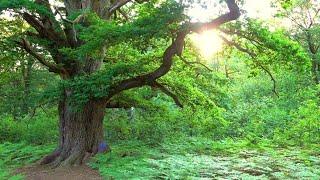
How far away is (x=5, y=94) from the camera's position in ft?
76.4

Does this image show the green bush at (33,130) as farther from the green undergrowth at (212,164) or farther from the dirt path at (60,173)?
the green undergrowth at (212,164)

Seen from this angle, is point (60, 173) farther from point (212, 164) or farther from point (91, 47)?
point (212, 164)

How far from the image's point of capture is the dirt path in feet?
34.9

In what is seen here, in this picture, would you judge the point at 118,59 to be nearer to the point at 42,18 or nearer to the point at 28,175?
the point at 42,18

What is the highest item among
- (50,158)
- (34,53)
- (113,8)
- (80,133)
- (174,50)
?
(113,8)

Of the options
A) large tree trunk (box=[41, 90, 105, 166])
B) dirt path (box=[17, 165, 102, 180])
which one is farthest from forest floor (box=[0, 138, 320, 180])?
large tree trunk (box=[41, 90, 105, 166])

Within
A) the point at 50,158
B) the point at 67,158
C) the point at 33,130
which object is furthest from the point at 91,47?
the point at 33,130

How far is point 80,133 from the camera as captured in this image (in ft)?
42.9

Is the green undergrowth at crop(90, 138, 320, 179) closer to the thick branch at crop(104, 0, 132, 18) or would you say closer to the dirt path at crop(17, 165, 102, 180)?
the dirt path at crop(17, 165, 102, 180)

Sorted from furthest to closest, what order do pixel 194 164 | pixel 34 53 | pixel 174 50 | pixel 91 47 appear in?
pixel 34 53 → pixel 174 50 → pixel 194 164 → pixel 91 47

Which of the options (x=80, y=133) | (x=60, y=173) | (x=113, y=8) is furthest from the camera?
(x=113, y=8)

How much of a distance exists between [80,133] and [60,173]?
1.92m

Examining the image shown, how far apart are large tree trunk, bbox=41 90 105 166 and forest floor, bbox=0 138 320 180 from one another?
2.52 feet

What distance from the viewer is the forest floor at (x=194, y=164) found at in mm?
8766
